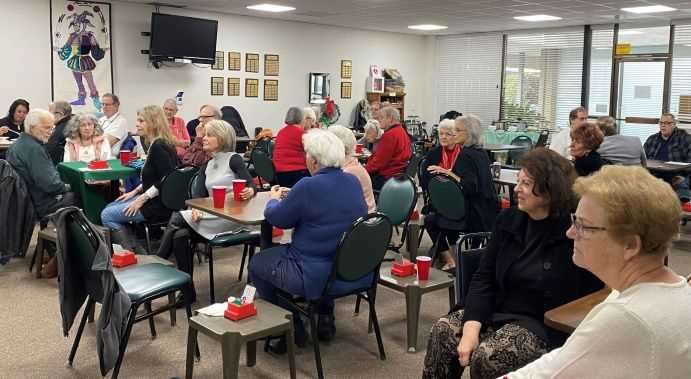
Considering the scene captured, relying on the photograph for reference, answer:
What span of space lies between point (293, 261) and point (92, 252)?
92cm

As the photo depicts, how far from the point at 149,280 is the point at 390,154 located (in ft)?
10.6

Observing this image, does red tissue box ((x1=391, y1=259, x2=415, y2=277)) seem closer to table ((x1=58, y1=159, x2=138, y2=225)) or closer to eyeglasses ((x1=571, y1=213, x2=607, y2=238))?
eyeglasses ((x1=571, y1=213, x2=607, y2=238))

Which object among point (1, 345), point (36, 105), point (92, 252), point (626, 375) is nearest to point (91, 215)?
point (1, 345)

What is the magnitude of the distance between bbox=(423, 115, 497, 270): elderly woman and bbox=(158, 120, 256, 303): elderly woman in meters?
1.51

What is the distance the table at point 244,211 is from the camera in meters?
3.53

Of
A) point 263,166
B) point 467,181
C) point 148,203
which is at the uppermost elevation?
point 467,181

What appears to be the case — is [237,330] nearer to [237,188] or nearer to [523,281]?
[523,281]

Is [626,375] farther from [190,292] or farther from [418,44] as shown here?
[418,44]

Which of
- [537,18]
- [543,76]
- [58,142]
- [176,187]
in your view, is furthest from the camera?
[543,76]

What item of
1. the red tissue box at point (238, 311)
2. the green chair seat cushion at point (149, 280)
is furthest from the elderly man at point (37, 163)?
the red tissue box at point (238, 311)

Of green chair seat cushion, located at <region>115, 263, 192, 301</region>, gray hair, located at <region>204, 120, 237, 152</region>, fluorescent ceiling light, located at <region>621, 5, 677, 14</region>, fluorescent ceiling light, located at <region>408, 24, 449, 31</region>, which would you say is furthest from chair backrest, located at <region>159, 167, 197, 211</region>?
fluorescent ceiling light, located at <region>408, 24, 449, 31</region>

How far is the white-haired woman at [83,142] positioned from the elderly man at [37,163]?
68 cm

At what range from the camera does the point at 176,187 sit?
464cm

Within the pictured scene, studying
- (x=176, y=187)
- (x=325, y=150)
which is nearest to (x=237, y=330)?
(x=325, y=150)
